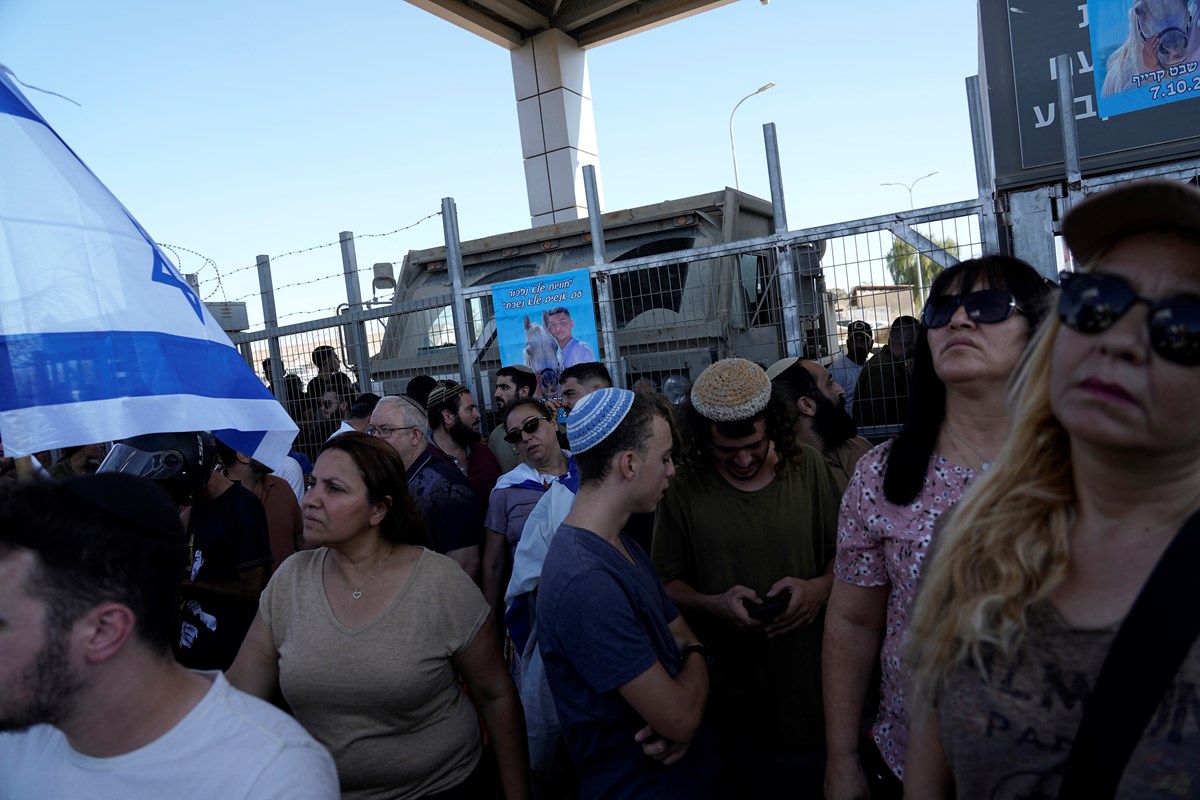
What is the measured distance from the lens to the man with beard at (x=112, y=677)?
148 cm

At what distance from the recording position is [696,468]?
300 centimetres

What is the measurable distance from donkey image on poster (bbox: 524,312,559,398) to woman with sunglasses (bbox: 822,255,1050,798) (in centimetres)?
347

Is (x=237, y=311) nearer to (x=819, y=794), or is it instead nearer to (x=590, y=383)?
(x=590, y=383)

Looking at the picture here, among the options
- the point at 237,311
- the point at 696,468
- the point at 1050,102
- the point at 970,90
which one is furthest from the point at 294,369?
the point at 1050,102

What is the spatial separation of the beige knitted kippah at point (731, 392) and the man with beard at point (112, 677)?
66.9 inches

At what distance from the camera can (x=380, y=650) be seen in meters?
2.34

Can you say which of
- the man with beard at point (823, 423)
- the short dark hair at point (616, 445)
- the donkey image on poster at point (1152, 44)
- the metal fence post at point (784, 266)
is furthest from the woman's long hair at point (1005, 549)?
the donkey image on poster at point (1152, 44)

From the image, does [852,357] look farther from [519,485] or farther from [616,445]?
[616,445]

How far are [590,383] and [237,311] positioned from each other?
5.59m

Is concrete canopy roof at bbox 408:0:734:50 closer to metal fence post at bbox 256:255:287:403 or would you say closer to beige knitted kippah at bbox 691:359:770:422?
metal fence post at bbox 256:255:287:403

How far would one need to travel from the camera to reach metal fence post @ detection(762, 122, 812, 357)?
4633 millimetres

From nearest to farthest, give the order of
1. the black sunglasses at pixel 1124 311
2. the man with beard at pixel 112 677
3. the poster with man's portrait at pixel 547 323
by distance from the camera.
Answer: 1. the black sunglasses at pixel 1124 311
2. the man with beard at pixel 112 677
3. the poster with man's portrait at pixel 547 323

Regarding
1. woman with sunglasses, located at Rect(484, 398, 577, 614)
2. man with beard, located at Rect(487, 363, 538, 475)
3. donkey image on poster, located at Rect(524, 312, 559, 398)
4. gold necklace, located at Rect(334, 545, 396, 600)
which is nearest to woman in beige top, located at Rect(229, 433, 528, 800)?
gold necklace, located at Rect(334, 545, 396, 600)

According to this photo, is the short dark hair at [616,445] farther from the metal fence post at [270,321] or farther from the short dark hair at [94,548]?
the metal fence post at [270,321]
